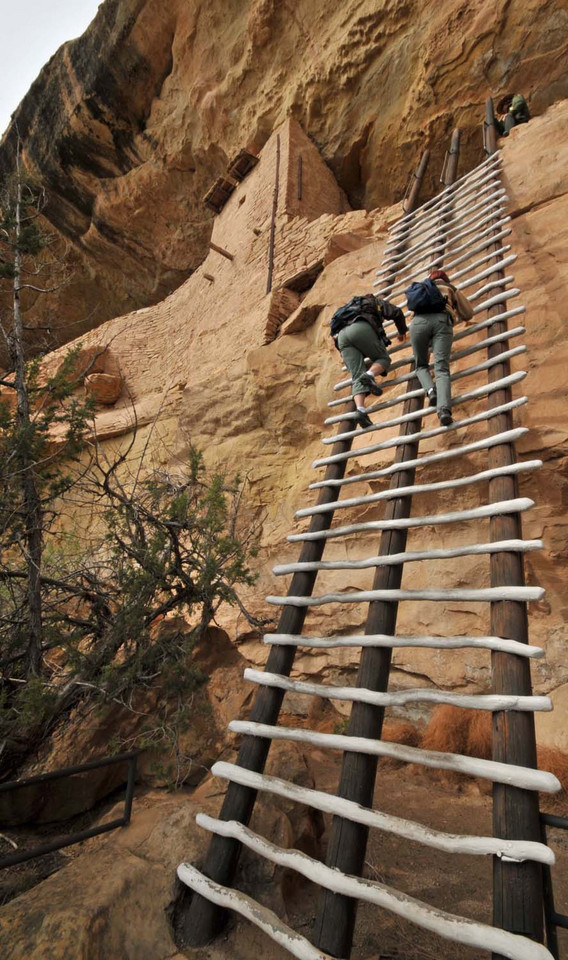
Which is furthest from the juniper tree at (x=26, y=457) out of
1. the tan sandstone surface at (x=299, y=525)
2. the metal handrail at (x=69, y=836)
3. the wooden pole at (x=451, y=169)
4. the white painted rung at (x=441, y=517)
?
the wooden pole at (x=451, y=169)

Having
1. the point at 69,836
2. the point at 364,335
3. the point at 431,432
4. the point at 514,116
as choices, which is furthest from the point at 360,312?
the point at 514,116

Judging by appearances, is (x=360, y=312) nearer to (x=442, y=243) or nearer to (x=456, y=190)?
(x=442, y=243)

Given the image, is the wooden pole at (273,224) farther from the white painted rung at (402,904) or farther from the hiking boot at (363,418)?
the white painted rung at (402,904)

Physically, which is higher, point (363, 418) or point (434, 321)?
point (434, 321)

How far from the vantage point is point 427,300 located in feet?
7.78

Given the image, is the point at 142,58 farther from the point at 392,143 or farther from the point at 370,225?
the point at 370,225

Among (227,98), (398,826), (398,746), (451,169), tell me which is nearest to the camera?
(398,826)

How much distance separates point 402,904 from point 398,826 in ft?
0.51

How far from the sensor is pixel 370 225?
4824 mm

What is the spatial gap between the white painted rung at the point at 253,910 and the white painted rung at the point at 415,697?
496mm

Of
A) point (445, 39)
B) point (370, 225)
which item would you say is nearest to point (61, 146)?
point (445, 39)

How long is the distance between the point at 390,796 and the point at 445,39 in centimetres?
791

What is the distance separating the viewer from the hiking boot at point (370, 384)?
8.45 feet

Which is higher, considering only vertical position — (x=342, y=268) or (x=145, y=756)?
(x=342, y=268)
